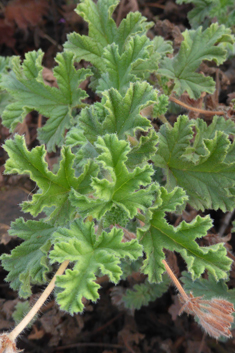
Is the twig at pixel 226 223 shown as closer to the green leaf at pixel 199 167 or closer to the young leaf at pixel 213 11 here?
the green leaf at pixel 199 167

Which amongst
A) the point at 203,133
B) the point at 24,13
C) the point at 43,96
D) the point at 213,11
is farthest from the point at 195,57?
the point at 24,13

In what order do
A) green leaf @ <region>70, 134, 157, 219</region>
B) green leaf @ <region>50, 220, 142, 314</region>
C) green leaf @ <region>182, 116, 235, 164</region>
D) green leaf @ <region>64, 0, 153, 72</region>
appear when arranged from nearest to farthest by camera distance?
green leaf @ <region>50, 220, 142, 314</region>
green leaf @ <region>70, 134, 157, 219</region>
green leaf @ <region>182, 116, 235, 164</region>
green leaf @ <region>64, 0, 153, 72</region>

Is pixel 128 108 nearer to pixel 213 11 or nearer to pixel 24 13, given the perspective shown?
pixel 213 11

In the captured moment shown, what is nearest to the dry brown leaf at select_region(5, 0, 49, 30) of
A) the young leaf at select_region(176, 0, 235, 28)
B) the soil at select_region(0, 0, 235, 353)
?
the soil at select_region(0, 0, 235, 353)

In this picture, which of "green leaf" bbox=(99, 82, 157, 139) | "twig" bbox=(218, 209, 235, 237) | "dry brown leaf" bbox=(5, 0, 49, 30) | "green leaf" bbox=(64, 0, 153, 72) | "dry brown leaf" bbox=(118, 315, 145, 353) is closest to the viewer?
"green leaf" bbox=(99, 82, 157, 139)

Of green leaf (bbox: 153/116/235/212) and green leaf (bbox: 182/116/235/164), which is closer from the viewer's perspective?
green leaf (bbox: 153/116/235/212)

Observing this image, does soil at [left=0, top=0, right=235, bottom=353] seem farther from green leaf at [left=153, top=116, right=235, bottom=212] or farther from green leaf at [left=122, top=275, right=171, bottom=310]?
green leaf at [left=153, top=116, right=235, bottom=212]

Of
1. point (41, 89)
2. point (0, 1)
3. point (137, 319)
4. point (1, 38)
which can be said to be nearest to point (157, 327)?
point (137, 319)
